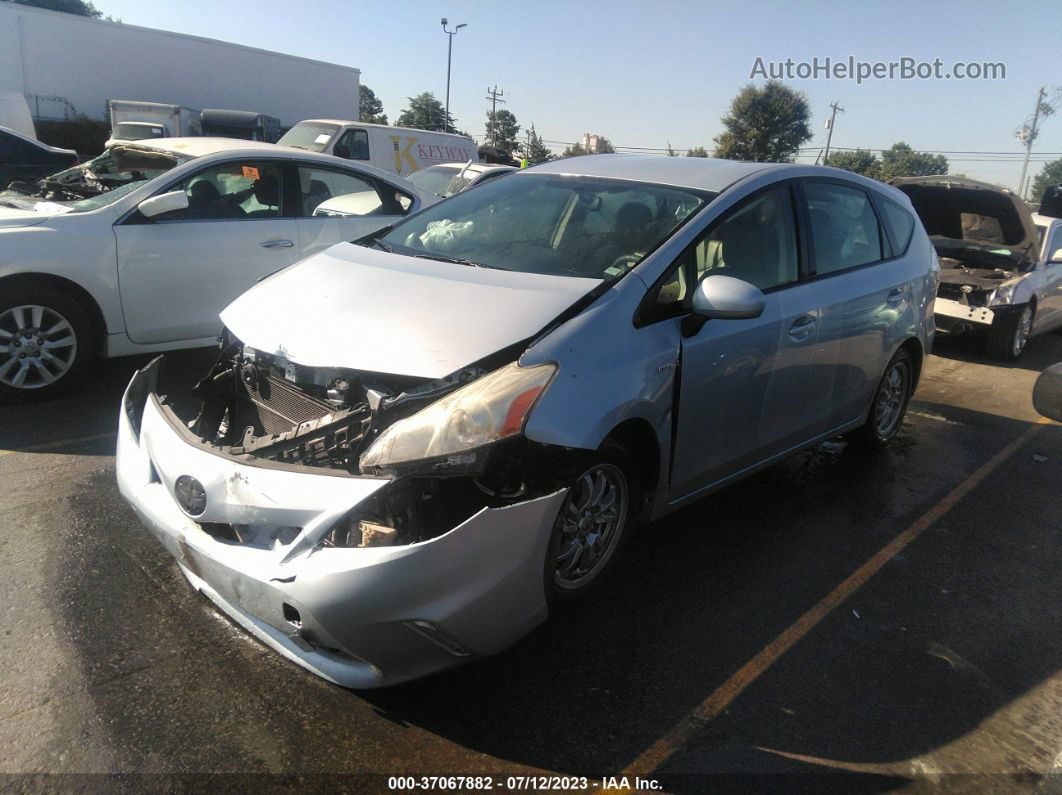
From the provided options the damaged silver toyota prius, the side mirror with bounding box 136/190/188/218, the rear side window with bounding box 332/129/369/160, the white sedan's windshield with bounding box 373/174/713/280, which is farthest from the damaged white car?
the rear side window with bounding box 332/129/369/160

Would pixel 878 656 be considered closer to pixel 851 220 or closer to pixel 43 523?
pixel 851 220

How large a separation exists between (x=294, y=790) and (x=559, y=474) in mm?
1220

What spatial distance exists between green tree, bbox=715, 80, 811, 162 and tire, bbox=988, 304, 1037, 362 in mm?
53804

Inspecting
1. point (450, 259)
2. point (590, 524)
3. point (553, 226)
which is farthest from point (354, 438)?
point (553, 226)

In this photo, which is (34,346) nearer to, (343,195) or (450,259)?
(343,195)

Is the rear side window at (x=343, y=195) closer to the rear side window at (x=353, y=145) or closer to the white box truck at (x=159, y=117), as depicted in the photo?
the rear side window at (x=353, y=145)

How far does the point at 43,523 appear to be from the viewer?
3865 mm

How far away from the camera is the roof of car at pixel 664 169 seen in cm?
401

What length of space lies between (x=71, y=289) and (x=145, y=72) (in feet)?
109

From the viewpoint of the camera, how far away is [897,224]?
5.33 metres

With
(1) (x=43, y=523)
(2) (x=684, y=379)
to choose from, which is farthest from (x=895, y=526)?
(1) (x=43, y=523)

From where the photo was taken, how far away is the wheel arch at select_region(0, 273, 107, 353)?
204 inches

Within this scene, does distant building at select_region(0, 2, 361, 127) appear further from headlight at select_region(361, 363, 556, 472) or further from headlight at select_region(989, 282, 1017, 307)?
headlight at select_region(361, 363, 556, 472)

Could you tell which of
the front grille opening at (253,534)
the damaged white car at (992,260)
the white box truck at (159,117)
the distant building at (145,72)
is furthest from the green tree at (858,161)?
the front grille opening at (253,534)
